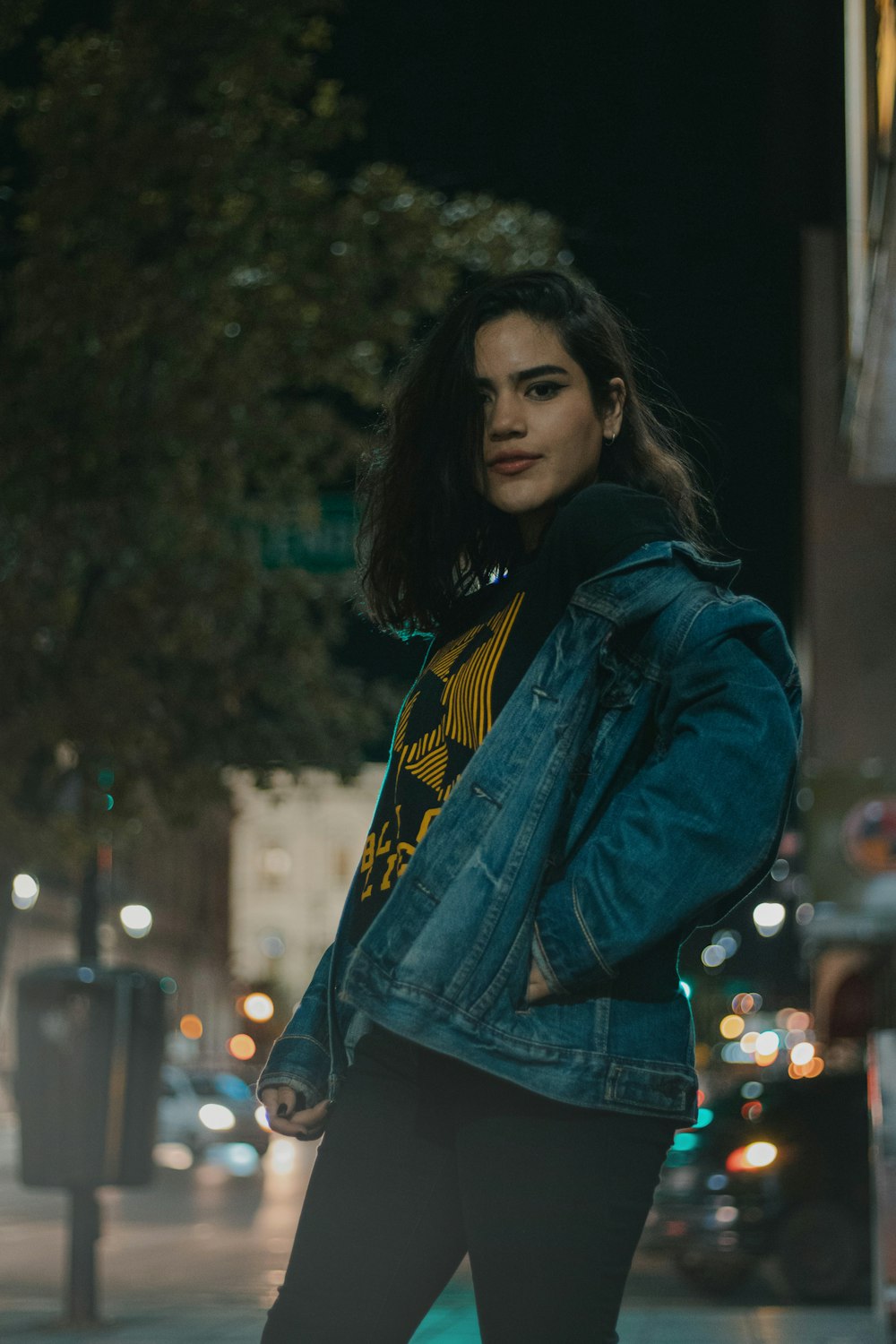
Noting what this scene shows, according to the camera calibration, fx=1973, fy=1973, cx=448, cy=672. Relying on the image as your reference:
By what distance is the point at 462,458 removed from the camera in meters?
2.54

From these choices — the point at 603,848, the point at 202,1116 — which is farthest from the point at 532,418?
the point at 202,1116

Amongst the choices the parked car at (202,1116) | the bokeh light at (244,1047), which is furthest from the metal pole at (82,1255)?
the bokeh light at (244,1047)

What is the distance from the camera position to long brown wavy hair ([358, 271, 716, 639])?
2.51m

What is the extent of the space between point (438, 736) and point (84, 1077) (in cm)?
833

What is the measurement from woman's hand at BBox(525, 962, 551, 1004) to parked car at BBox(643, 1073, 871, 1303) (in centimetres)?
1001

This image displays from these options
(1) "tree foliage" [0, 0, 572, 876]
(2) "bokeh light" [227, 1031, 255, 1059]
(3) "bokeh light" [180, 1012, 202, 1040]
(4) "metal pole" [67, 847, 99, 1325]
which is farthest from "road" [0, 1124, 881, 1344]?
(3) "bokeh light" [180, 1012, 202, 1040]

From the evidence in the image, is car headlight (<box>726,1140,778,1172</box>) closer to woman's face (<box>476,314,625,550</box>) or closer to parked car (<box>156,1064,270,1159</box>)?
woman's face (<box>476,314,625,550</box>)

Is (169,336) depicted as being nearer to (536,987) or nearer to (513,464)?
(513,464)

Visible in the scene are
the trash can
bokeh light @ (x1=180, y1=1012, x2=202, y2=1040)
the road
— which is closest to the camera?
the road

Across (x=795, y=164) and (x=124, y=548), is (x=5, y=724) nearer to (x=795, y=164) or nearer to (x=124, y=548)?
(x=124, y=548)

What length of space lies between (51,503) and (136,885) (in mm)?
56390

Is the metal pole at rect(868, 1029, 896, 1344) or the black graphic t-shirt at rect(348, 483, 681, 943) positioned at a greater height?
the black graphic t-shirt at rect(348, 483, 681, 943)

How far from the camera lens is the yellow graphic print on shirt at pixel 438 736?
2.29m

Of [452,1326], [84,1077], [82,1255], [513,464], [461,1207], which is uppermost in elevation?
[84,1077]
